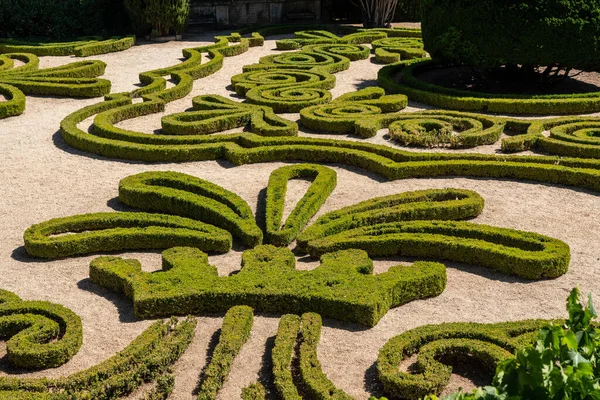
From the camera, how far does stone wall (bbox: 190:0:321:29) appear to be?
27172 millimetres

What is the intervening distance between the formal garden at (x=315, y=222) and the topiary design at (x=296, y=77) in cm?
11

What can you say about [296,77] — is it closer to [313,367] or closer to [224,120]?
[224,120]

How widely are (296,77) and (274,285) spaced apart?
10.9m

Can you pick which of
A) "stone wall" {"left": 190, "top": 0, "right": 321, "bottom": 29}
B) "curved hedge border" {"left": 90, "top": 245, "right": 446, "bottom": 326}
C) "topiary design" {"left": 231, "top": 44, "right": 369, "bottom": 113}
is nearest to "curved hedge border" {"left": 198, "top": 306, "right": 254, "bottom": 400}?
"curved hedge border" {"left": 90, "top": 245, "right": 446, "bottom": 326}

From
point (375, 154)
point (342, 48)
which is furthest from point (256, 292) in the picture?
point (342, 48)

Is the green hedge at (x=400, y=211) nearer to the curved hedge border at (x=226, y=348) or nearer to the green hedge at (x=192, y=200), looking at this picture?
the green hedge at (x=192, y=200)

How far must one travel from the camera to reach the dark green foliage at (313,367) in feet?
20.7

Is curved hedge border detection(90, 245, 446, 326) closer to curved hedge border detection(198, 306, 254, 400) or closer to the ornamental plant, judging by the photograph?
curved hedge border detection(198, 306, 254, 400)

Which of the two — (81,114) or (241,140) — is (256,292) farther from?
(81,114)

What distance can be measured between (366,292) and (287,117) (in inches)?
313

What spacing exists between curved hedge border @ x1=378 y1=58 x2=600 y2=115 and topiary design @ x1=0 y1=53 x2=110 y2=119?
6878 millimetres

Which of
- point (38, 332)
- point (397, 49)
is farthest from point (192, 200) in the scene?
point (397, 49)

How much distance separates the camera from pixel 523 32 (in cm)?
1564

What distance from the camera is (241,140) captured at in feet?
43.6
